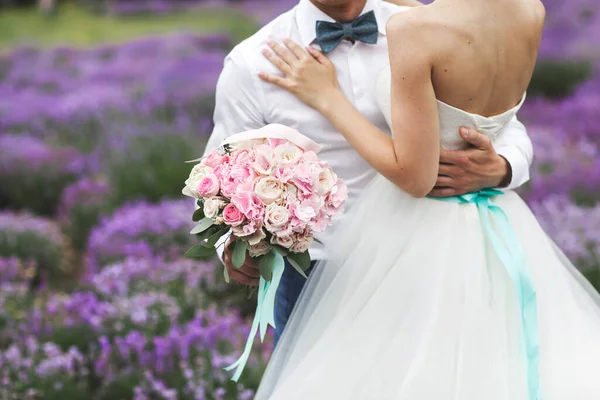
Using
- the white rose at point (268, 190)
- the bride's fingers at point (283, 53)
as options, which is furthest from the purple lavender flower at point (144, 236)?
the white rose at point (268, 190)

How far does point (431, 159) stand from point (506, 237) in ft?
1.11

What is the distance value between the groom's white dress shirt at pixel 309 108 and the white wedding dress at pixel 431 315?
12 centimetres

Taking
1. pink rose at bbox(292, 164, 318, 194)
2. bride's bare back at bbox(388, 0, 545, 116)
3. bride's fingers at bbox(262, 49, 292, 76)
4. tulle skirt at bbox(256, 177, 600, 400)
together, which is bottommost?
tulle skirt at bbox(256, 177, 600, 400)

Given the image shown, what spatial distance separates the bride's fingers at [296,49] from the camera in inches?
95.8

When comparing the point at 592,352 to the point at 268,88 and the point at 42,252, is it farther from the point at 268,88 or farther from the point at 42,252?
the point at 42,252

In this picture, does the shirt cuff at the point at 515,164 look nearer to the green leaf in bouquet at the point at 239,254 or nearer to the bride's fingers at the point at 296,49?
the bride's fingers at the point at 296,49

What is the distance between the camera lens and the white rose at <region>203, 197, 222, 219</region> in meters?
2.03

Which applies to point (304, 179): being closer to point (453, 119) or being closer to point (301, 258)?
point (301, 258)

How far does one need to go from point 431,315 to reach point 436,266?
0.48 feet

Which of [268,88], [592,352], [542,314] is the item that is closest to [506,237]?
[542,314]

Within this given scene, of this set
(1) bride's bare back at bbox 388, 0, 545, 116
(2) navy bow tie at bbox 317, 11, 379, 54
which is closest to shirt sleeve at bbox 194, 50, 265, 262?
(2) navy bow tie at bbox 317, 11, 379, 54

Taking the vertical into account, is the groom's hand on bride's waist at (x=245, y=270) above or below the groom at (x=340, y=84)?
below

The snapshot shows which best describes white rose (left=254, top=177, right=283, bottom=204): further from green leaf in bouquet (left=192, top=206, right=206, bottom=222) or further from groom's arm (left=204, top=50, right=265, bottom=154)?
groom's arm (left=204, top=50, right=265, bottom=154)

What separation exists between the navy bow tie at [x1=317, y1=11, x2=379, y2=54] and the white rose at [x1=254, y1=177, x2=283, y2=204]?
0.63m
